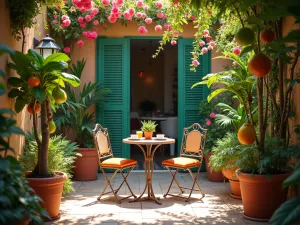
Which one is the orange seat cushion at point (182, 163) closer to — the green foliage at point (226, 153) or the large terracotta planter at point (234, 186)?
the green foliage at point (226, 153)

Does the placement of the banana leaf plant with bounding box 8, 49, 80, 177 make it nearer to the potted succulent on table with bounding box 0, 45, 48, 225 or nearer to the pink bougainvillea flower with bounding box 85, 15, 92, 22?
the potted succulent on table with bounding box 0, 45, 48, 225

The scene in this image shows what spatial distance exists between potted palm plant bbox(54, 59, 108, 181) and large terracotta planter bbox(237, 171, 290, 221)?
3.08 meters

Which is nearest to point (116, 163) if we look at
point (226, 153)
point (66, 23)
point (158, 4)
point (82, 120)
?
point (226, 153)

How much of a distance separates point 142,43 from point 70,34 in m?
4.88

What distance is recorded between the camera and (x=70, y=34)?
23.1 ft

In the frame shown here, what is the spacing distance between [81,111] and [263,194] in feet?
11.8

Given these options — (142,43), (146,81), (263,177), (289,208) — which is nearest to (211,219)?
(263,177)

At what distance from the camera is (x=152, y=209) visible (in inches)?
187

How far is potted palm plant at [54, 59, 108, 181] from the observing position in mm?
6648

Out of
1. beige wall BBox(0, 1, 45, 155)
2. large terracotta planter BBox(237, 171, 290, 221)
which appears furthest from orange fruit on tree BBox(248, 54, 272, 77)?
beige wall BBox(0, 1, 45, 155)

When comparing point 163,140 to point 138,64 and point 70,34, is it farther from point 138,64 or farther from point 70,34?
point 138,64

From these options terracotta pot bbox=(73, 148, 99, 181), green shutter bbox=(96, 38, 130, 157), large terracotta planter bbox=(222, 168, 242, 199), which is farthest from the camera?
green shutter bbox=(96, 38, 130, 157)

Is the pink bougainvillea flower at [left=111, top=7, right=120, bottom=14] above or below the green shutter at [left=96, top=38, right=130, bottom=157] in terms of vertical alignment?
above

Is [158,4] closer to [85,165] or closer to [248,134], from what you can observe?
[85,165]
